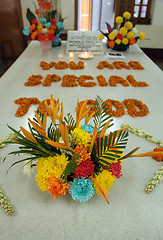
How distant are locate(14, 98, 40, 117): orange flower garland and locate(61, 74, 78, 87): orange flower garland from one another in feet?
0.89

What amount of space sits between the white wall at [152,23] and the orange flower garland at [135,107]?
259cm

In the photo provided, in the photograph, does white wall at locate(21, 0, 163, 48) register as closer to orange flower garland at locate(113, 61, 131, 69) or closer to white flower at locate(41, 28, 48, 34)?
white flower at locate(41, 28, 48, 34)

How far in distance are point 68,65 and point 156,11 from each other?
2.36 metres

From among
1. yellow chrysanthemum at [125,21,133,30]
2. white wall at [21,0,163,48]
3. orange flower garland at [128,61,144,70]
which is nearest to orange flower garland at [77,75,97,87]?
orange flower garland at [128,61,144,70]

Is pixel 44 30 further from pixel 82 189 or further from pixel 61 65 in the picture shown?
pixel 82 189

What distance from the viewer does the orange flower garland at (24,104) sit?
1057 millimetres

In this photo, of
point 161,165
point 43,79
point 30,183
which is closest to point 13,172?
point 30,183

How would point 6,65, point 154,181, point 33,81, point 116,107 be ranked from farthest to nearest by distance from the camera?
1. point 6,65
2. point 33,81
3. point 116,107
4. point 154,181

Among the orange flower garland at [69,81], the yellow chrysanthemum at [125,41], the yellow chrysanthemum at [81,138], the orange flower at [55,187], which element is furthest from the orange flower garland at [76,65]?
the orange flower at [55,187]

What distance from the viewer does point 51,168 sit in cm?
56

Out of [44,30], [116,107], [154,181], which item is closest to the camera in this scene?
[154,181]

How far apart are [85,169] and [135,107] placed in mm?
693

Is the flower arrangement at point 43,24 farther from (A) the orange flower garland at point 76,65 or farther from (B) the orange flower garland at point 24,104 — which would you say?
(B) the orange flower garland at point 24,104

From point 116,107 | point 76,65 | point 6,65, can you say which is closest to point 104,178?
point 116,107
